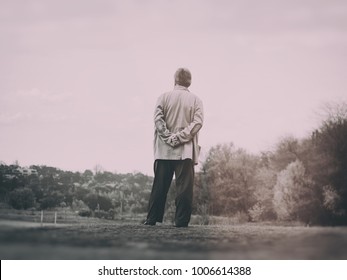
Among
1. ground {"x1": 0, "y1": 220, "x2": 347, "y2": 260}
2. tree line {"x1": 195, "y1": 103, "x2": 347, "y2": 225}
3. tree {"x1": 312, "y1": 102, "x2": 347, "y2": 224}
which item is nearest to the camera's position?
ground {"x1": 0, "y1": 220, "x2": 347, "y2": 260}

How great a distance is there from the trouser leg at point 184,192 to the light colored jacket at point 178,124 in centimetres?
12

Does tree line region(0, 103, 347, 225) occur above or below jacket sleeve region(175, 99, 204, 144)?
below

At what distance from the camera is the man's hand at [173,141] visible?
5.34 m

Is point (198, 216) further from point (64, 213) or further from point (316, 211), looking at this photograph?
point (64, 213)

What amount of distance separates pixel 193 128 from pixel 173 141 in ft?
0.93

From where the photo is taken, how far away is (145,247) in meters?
3.76

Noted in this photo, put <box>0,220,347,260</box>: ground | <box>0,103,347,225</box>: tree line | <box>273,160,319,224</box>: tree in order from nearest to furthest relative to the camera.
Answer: <box>0,220,347,260</box>: ground → <box>0,103,347,225</box>: tree line → <box>273,160,319,224</box>: tree

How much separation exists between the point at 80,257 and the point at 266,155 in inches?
219

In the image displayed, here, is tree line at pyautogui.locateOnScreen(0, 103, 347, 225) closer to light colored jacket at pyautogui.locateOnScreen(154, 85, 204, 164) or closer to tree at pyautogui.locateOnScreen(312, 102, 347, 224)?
tree at pyautogui.locateOnScreen(312, 102, 347, 224)

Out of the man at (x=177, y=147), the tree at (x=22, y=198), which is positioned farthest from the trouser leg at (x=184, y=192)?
the tree at (x=22, y=198)

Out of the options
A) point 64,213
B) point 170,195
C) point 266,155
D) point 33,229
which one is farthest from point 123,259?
point 266,155

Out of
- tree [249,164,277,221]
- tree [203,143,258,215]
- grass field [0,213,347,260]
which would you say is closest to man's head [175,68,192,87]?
grass field [0,213,347,260]

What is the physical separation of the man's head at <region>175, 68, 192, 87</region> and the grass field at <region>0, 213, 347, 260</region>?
74.2 inches

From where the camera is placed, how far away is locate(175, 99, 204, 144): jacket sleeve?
5.36 m
